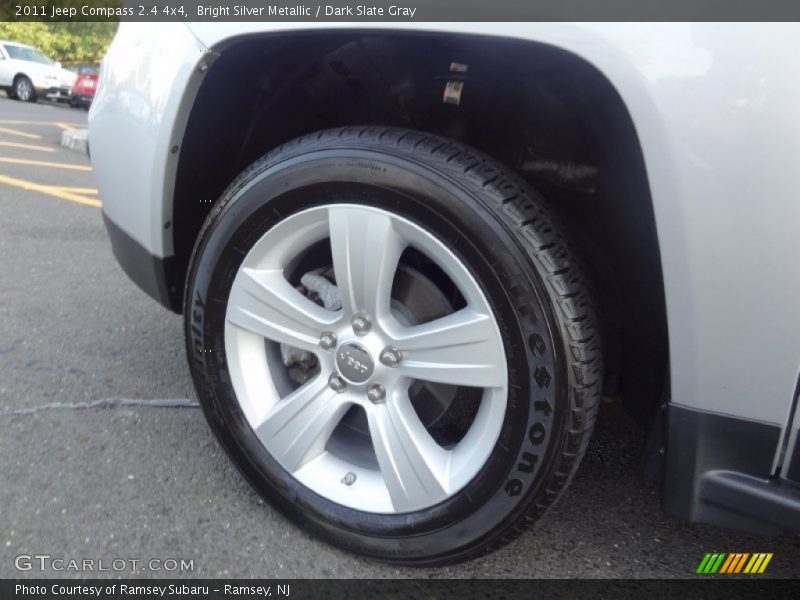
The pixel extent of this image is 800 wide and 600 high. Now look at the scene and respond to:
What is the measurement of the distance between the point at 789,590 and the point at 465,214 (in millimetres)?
1178

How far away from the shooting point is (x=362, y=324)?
5.19 feet

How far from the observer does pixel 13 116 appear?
12016 mm

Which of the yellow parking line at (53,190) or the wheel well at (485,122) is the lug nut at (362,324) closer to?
the wheel well at (485,122)

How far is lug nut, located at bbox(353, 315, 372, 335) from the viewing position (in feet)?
5.19

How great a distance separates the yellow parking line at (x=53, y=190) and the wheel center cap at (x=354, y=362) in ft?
13.7

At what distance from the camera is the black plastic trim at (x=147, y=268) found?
1.91 metres

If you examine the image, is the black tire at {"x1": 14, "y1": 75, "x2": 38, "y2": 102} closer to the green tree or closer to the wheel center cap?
the green tree

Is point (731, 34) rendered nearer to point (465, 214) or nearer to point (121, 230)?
point (465, 214)

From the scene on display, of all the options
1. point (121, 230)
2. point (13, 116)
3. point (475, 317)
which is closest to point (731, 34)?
point (475, 317)

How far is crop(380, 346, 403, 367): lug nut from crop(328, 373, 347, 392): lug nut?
0.13 meters

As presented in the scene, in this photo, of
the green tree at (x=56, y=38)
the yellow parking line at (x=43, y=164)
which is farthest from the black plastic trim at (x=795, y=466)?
the green tree at (x=56, y=38)

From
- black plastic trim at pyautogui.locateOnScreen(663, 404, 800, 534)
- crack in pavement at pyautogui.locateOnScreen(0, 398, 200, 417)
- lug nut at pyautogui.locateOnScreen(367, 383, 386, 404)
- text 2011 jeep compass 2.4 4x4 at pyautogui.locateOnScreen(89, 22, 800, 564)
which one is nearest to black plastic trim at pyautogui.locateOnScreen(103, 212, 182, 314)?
text 2011 jeep compass 2.4 4x4 at pyautogui.locateOnScreen(89, 22, 800, 564)

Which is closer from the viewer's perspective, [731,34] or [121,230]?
[731,34]

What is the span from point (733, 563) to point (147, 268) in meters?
1.68
